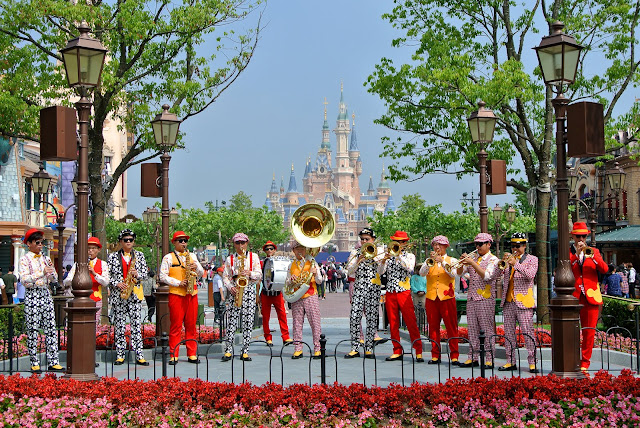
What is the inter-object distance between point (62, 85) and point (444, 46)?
316 inches

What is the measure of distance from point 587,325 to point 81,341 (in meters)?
6.20

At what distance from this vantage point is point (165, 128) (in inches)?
518

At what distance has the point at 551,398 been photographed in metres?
7.30

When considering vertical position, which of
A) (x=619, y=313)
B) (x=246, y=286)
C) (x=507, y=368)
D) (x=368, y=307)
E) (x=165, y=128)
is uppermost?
(x=165, y=128)

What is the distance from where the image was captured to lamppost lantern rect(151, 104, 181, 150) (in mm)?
13133

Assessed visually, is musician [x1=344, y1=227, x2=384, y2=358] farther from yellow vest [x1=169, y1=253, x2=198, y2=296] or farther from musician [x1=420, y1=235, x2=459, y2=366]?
yellow vest [x1=169, y1=253, x2=198, y2=296]

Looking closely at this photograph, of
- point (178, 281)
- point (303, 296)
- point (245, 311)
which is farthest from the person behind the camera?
point (303, 296)

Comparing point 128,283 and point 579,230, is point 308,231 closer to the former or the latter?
point 128,283

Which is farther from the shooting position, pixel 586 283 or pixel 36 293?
pixel 36 293

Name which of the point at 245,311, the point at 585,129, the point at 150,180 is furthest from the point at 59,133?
the point at 585,129

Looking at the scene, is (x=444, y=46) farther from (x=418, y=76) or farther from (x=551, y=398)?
(x=551, y=398)

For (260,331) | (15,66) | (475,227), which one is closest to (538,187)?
(260,331)

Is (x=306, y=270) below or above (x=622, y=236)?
below

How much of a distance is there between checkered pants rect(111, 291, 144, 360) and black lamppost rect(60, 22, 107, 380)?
102 inches
